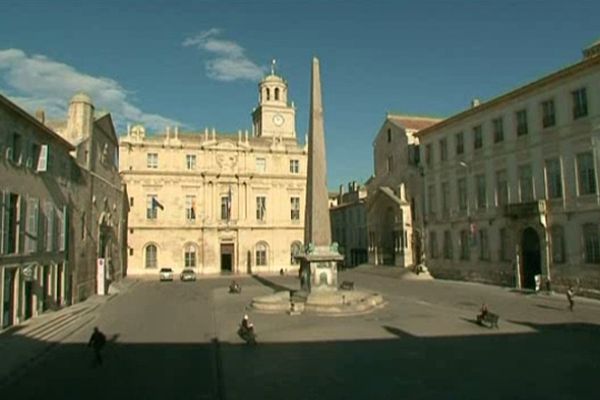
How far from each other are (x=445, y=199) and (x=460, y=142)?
4.87 meters

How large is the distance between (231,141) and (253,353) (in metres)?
42.9

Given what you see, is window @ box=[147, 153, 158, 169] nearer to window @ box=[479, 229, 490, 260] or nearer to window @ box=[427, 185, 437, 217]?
window @ box=[427, 185, 437, 217]

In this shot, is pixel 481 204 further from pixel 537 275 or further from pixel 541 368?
pixel 541 368

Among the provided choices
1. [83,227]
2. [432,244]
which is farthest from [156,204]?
[432,244]

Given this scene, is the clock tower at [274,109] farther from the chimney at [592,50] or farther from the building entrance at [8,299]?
the building entrance at [8,299]

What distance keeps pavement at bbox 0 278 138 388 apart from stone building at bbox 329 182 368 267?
35.9 m

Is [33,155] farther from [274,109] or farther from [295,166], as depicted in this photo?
[274,109]

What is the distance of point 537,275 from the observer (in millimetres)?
31578

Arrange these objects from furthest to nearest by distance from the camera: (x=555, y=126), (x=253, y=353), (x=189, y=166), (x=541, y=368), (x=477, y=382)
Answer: (x=189, y=166) < (x=555, y=126) < (x=253, y=353) < (x=541, y=368) < (x=477, y=382)

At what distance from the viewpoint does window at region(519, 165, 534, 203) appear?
106ft

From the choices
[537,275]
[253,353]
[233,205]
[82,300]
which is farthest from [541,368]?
[233,205]

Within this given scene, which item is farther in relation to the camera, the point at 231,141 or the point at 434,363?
the point at 231,141

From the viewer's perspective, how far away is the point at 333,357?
14875mm

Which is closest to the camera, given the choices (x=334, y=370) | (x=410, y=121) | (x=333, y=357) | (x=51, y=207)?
(x=334, y=370)
